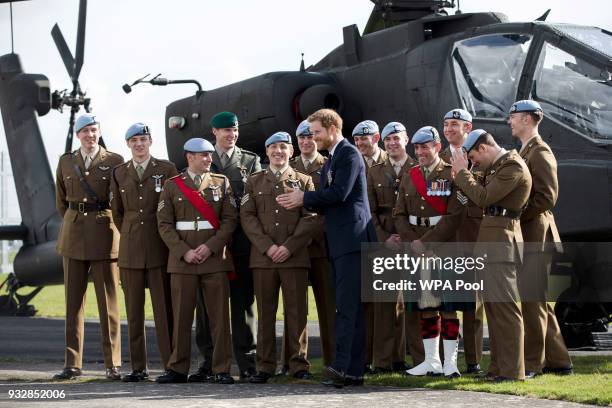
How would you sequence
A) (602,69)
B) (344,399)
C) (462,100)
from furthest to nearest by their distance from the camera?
(462,100) → (602,69) → (344,399)

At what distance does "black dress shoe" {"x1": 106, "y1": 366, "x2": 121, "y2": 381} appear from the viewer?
8867mm

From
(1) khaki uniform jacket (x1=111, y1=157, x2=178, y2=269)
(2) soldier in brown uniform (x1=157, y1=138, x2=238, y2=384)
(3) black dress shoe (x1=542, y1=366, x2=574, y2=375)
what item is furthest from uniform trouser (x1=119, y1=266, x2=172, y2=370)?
(3) black dress shoe (x1=542, y1=366, x2=574, y2=375)

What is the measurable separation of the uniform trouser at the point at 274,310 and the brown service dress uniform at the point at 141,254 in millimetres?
733

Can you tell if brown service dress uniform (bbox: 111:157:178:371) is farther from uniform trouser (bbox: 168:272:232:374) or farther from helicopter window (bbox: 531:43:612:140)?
helicopter window (bbox: 531:43:612:140)

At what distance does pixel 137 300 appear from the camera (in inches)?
351

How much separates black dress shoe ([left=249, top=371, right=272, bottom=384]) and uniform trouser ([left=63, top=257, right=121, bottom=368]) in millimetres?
1207

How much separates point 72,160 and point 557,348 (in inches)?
153

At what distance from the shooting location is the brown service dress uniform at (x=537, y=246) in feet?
26.7

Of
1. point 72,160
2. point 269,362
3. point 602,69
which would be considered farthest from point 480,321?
point 72,160

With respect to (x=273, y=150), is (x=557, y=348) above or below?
below

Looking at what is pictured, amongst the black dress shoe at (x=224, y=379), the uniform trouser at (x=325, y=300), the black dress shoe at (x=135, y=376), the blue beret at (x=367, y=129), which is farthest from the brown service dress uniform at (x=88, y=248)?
the blue beret at (x=367, y=129)

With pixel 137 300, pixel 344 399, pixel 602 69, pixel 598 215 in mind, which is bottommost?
pixel 344 399

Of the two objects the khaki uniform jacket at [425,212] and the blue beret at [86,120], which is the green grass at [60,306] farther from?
the khaki uniform jacket at [425,212]

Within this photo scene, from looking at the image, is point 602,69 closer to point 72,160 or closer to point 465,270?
point 465,270
